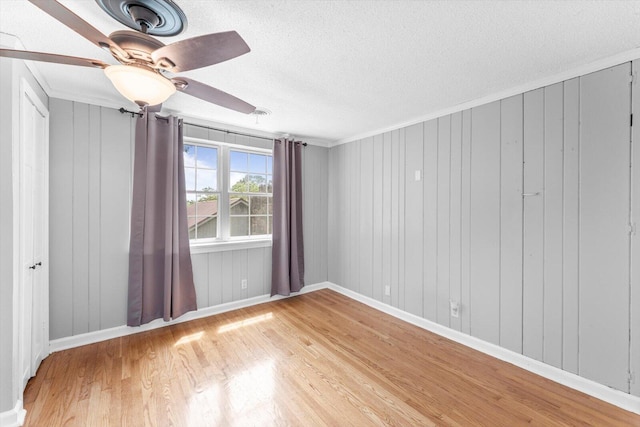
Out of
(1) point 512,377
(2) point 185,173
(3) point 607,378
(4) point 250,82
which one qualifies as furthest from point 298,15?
(3) point 607,378

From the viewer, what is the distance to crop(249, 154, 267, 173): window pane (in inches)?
151

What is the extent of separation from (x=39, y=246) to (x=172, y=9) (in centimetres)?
230

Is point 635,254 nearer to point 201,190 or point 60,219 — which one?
point 201,190

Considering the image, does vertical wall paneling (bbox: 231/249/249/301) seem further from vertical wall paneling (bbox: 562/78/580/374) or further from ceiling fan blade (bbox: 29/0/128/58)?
vertical wall paneling (bbox: 562/78/580/374)

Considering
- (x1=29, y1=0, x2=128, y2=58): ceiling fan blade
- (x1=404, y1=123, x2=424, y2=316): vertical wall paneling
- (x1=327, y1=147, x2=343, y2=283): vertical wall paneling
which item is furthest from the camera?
(x1=327, y1=147, x2=343, y2=283): vertical wall paneling

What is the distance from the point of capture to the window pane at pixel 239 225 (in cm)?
370

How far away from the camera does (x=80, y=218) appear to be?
262 centimetres

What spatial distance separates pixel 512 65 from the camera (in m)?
1.97

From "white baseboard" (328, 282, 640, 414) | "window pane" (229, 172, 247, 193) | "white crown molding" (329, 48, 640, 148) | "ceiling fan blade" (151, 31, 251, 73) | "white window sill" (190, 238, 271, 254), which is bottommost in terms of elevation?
"white baseboard" (328, 282, 640, 414)

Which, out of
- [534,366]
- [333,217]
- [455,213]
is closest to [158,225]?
[333,217]

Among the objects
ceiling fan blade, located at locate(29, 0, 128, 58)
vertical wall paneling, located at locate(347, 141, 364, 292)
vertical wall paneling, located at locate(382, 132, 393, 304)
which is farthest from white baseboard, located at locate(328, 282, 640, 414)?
ceiling fan blade, located at locate(29, 0, 128, 58)

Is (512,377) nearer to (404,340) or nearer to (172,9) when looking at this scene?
(404,340)

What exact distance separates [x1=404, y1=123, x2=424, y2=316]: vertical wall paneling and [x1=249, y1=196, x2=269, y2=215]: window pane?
6.54 feet

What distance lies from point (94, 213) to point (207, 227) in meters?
1.14
